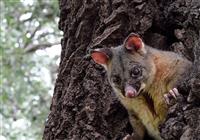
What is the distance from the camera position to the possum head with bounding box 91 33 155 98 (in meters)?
3.49

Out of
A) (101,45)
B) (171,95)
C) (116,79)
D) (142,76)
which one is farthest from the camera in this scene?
(101,45)

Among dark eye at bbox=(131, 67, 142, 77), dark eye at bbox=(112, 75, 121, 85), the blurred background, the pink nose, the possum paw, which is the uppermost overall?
the possum paw

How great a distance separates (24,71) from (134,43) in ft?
20.4

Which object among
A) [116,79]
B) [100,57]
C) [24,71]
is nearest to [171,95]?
[116,79]

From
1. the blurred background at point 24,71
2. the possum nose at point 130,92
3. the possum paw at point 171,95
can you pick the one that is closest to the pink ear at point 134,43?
the possum nose at point 130,92

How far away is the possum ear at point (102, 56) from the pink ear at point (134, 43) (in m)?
0.14

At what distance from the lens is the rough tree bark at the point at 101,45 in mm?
3623

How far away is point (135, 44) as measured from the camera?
11.9ft

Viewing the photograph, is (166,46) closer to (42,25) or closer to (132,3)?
(132,3)

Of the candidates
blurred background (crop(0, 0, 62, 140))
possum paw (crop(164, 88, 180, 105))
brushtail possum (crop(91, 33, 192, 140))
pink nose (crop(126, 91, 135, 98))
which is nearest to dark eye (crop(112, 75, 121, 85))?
brushtail possum (crop(91, 33, 192, 140))

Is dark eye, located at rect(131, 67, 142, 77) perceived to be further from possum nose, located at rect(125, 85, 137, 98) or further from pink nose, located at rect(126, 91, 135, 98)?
pink nose, located at rect(126, 91, 135, 98)

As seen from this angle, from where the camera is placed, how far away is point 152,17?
3.74m

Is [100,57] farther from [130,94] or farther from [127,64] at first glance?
[130,94]

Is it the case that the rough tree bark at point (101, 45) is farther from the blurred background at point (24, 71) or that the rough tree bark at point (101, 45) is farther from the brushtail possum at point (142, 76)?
the blurred background at point (24, 71)
